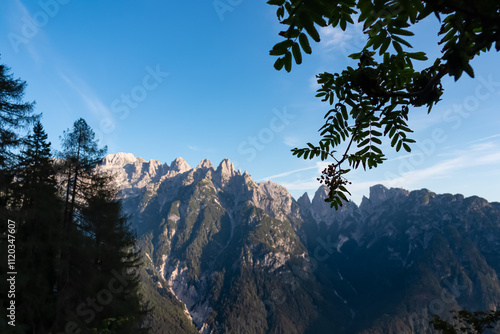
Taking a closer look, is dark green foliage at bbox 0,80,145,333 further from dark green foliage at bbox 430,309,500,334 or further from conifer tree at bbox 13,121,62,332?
dark green foliage at bbox 430,309,500,334

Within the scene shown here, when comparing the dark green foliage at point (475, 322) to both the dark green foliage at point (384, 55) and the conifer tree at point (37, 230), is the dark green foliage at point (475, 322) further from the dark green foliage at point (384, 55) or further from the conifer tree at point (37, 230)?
the conifer tree at point (37, 230)

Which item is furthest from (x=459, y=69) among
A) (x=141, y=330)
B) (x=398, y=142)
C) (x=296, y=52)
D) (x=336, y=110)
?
(x=141, y=330)

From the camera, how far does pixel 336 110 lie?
2506 millimetres

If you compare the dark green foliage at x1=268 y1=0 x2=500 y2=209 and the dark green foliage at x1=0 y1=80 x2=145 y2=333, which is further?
the dark green foliage at x1=0 y1=80 x2=145 y2=333

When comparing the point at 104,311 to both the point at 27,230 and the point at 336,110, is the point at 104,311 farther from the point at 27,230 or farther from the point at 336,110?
the point at 336,110

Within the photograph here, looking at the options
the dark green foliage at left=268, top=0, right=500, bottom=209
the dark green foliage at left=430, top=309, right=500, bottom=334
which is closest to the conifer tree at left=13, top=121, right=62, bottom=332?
the dark green foliage at left=268, top=0, right=500, bottom=209

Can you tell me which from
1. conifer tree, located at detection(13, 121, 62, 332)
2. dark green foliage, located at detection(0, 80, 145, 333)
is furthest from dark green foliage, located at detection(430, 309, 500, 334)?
conifer tree, located at detection(13, 121, 62, 332)

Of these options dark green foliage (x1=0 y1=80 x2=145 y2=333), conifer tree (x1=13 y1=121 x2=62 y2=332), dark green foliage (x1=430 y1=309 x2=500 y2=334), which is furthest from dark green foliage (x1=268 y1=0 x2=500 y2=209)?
conifer tree (x1=13 y1=121 x2=62 y2=332)

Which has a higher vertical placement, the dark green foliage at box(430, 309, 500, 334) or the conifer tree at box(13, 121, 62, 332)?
the conifer tree at box(13, 121, 62, 332)


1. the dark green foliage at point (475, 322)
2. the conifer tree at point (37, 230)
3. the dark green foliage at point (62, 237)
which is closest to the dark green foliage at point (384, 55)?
the dark green foliage at point (475, 322)

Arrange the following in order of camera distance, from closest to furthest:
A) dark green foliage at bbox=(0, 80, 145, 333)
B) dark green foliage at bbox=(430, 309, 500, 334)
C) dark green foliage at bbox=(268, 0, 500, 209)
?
dark green foliage at bbox=(268, 0, 500, 209) < dark green foliage at bbox=(430, 309, 500, 334) < dark green foliage at bbox=(0, 80, 145, 333)

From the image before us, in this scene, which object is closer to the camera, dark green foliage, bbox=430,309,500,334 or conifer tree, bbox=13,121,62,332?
dark green foliage, bbox=430,309,500,334

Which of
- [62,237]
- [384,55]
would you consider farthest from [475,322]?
[62,237]

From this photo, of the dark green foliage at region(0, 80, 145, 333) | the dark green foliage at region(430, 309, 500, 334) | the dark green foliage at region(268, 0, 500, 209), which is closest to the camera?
the dark green foliage at region(268, 0, 500, 209)
